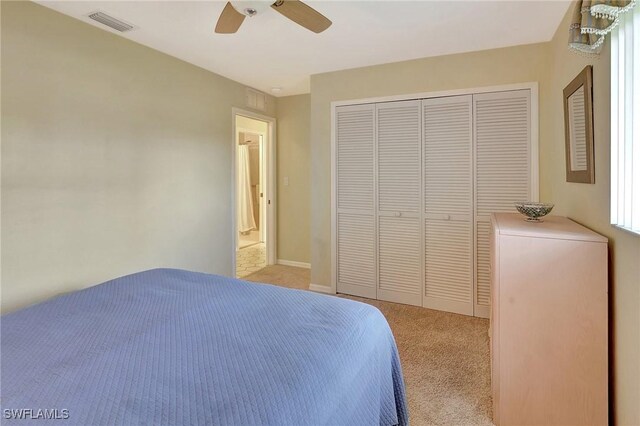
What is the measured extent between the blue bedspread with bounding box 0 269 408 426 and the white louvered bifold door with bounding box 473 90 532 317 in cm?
186

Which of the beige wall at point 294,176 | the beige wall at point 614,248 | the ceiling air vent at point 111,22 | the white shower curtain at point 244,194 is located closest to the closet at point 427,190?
the beige wall at point 614,248

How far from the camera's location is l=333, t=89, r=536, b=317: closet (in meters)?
2.90

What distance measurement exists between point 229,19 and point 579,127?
213 cm

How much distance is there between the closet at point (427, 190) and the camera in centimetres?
290

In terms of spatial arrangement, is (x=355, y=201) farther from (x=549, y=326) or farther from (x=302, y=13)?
(x=549, y=326)

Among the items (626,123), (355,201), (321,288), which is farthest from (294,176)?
(626,123)

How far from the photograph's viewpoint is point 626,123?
1.27 meters

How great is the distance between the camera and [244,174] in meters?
6.94

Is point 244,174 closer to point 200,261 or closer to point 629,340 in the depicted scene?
point 200,261

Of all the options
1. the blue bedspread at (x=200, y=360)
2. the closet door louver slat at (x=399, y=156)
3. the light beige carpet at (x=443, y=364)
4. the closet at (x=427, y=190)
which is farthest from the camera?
the closet door louver slat at (x=399, y=156)

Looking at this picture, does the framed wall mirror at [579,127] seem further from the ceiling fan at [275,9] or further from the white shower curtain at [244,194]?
the white shower curtain at [244,194]

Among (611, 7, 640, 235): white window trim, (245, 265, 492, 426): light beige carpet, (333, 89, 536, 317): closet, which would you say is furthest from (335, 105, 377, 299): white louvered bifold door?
(611, 7, 640, 235): white window trim

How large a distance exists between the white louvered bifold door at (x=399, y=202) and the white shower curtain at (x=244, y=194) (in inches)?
161

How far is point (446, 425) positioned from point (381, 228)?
1963 millimetres
